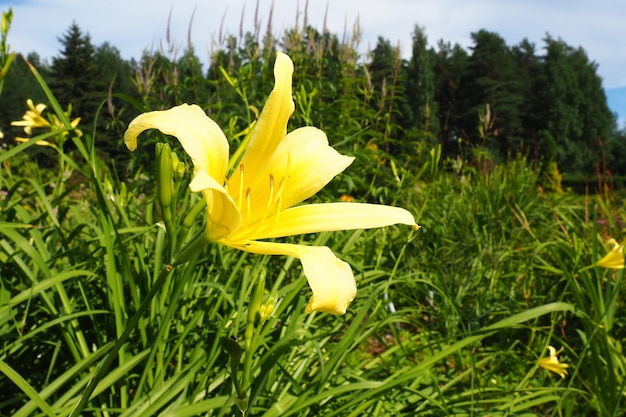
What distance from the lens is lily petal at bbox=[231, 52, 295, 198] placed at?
0.71m

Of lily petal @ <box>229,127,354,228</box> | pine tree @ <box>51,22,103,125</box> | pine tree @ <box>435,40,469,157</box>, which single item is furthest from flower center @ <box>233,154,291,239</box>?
pine tree @ <box>435,40,469,157</box>

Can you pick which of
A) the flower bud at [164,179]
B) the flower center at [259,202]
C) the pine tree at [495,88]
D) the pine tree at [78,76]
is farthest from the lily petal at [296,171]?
the pine tree at [495,88]

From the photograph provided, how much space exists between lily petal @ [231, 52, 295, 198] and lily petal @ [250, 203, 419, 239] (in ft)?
0.28

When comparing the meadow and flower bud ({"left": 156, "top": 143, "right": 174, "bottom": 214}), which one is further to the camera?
the meadow

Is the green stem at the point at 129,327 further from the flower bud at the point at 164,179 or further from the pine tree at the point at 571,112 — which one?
the pine tree at the point at 571,112

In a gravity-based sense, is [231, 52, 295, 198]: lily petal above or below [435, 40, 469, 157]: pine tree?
below

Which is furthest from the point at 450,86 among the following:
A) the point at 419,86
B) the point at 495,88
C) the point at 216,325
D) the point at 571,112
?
the point at 216,325

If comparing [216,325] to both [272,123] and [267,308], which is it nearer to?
[267,308]

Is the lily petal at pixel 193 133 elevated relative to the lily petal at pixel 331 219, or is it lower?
elevated

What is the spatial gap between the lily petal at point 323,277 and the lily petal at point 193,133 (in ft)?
0.38

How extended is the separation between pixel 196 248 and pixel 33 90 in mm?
55361

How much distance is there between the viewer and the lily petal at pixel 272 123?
27.9 inches

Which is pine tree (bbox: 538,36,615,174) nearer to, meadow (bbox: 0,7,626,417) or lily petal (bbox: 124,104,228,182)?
meadow (bbox: 0,7,626,417)

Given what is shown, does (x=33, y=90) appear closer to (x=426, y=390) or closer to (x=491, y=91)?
(x=491, y=91)
